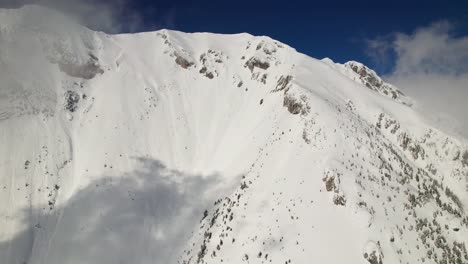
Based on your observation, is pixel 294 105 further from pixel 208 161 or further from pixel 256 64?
pixel 256 64

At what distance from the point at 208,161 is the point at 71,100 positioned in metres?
31.1

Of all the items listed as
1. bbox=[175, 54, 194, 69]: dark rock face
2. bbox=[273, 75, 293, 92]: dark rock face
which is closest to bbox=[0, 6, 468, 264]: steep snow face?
bbox=[175, 54, 194, 69]: dark rock face

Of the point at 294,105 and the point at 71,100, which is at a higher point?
the point at 294,105

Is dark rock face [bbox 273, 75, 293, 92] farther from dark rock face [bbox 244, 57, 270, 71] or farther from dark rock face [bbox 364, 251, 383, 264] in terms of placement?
dark rock face [bbox 364, 251, 383, 264]

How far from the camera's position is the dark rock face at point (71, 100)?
246 feet

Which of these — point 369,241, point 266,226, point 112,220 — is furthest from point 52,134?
point 369,241

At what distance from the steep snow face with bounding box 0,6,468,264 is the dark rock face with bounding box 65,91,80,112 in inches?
11.5

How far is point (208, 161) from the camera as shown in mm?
71500

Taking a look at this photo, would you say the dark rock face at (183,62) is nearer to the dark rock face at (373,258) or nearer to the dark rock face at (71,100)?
the dark rock face at (71,100)

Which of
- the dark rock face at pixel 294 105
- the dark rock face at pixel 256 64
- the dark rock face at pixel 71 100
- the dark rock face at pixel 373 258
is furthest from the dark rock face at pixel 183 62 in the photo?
the dark rock face at pixel 373 258

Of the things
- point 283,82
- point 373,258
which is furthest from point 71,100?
point 373,258

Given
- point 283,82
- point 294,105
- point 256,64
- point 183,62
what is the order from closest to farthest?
point 294,105
point 283,82
point 256,64
point 183,62

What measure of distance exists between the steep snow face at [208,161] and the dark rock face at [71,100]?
29 centimetres

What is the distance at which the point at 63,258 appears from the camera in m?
52.3
